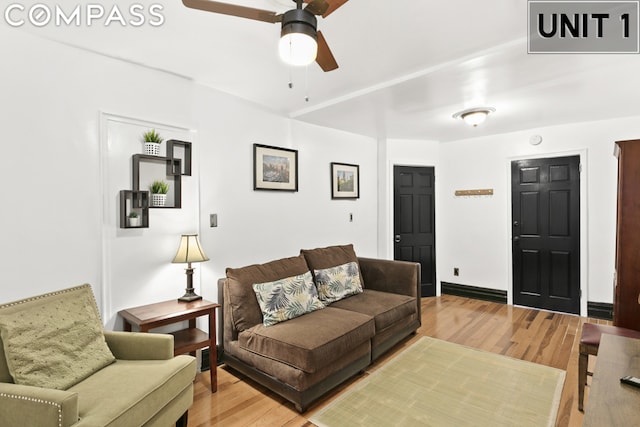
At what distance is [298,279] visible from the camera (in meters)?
2.95

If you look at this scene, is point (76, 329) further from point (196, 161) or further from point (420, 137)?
point (420, 137)

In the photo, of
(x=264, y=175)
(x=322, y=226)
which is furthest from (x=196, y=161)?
(x=322, y=226)

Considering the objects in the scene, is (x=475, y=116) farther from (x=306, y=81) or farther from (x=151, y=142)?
(x=151, y=142)

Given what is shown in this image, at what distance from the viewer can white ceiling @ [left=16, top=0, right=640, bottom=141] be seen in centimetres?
186

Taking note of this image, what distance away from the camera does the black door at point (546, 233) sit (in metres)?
4.12

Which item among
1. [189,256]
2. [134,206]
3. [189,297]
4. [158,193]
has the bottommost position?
[189,297]

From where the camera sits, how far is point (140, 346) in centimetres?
199

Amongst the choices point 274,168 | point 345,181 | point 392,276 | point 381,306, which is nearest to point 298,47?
point 274,168

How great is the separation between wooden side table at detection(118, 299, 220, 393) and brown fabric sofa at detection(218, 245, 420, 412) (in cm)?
21

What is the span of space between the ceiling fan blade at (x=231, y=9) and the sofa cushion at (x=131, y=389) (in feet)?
5.82

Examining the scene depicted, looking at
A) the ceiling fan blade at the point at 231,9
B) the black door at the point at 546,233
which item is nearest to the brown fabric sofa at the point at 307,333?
the ceiling fan blade at the point at 231,9

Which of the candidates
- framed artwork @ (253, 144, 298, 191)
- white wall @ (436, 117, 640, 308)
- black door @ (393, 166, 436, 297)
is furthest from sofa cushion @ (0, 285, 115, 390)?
white wall @ (436, 117, 640, 308)

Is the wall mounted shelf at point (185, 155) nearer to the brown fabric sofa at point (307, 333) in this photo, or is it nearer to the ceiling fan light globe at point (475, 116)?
A: the brown fabric sofa at point (307, 333)

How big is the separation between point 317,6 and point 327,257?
2.57 meters
